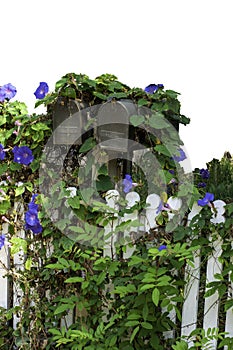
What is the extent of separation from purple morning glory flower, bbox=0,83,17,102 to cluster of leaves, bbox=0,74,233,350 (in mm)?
71

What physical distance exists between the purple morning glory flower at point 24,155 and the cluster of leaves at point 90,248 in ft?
0.09

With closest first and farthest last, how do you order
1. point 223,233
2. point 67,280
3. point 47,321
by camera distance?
point 223,233 → point 67,280 → point 47,321

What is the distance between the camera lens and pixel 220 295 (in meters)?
2.23

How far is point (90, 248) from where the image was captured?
97.7 inches

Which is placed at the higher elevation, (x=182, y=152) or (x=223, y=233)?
(x=182, y=152)

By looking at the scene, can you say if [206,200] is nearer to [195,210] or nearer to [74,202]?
[195,210]

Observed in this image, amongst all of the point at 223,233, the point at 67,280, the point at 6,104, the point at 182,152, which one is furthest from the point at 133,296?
the point at 6,104

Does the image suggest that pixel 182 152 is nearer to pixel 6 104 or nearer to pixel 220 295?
pixel 220 295

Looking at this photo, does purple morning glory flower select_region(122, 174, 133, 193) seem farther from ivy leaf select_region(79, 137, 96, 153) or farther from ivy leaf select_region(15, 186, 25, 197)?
ivy leaf select_region(15, 186, 25, 197)

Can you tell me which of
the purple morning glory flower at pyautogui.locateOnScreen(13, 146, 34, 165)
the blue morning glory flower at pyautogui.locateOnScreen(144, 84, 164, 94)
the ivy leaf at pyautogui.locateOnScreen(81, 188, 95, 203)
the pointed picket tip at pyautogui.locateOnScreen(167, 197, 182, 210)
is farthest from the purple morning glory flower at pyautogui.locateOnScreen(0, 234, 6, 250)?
the blue morning glory flower at pyautogui.locateOnScreen(144, 84, 164, 94)

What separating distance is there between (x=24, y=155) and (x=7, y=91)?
1.58 ft

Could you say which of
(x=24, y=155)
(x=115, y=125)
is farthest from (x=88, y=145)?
(x=24, y=155)

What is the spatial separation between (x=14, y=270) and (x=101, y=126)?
1060 millimetres

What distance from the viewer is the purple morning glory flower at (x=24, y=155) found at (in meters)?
2.61
